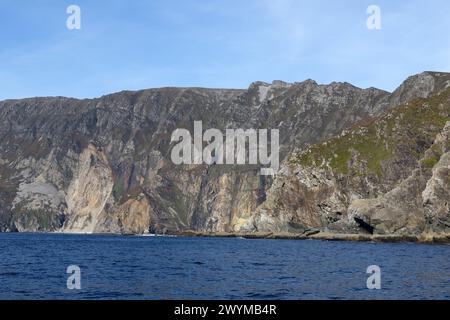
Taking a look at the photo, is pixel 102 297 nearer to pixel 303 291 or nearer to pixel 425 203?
pixel 303 291

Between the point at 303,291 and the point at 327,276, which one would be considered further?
the point at 327,276

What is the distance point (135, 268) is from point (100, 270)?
6.45 metres

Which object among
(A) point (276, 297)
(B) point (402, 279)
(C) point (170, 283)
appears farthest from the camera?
(B) point (402, 279)
